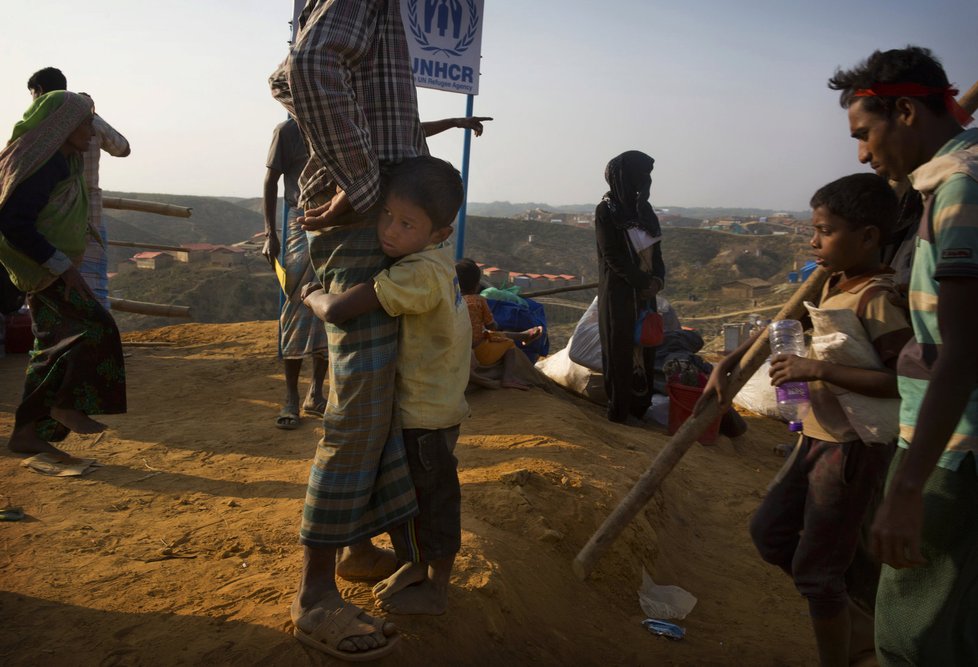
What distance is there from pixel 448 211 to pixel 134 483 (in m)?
2.59

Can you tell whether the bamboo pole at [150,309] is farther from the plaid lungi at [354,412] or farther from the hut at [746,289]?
the hut at [746,289]

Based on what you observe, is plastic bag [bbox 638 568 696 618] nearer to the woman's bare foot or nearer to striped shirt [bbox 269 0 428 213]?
striped shirt [bbox 269 0 428 213]

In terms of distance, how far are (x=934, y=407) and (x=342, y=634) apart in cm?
156

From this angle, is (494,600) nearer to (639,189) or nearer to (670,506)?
(670,506)

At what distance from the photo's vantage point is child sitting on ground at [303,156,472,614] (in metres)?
2.02

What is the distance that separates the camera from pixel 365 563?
2.45m

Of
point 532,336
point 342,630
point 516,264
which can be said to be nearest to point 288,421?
point 532,336

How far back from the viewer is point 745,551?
4.11m

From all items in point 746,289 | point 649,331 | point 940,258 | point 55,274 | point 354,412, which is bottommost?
point 746,289

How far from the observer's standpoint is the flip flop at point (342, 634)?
6.61ft

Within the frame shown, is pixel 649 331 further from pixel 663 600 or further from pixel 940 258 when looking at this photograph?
pixel 940 258

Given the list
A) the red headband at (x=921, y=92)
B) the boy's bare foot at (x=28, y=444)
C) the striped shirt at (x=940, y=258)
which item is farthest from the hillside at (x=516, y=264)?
the striped shirt at (x=940, y=258)

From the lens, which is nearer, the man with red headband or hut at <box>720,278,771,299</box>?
the man with red headband

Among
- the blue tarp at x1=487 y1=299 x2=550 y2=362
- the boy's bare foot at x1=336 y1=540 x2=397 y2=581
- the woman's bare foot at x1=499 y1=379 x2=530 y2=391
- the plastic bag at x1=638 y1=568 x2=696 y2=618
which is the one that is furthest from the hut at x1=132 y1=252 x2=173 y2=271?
the boy's bare foot at x1=336 y1=540 x2=397 y2=581
